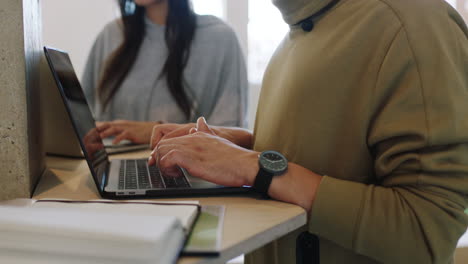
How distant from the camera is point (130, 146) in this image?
117 cm

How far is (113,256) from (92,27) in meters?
2.66

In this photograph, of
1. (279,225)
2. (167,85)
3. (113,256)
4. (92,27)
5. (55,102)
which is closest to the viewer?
(113,256)

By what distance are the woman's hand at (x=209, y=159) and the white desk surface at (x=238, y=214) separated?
0.03m

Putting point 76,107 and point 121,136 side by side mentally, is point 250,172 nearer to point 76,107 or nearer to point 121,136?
point 76,107

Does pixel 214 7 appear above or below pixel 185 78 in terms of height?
above

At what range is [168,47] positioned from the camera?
5.79 feet

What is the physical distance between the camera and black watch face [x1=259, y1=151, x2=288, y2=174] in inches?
22.4

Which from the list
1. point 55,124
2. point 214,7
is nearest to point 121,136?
point 55,124

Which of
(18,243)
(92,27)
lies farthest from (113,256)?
(92,27)

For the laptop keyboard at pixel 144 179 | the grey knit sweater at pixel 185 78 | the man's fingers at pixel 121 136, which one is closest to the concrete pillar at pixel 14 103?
the laptop keyboard at pixel 144 179

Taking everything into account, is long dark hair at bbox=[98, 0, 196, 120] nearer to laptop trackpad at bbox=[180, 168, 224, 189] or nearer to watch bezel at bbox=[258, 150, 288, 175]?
laptop trackpad at bbox=[180, 168, 224, 189]

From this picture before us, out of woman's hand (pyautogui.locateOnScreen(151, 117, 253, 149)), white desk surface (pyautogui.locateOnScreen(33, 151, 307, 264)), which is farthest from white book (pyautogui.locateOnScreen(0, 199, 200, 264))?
woman's hand (pyautogui.locateOnScreen(151, 117, 253, 149))

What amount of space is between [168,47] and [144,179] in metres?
1.19

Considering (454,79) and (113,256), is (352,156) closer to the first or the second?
(454,79)
